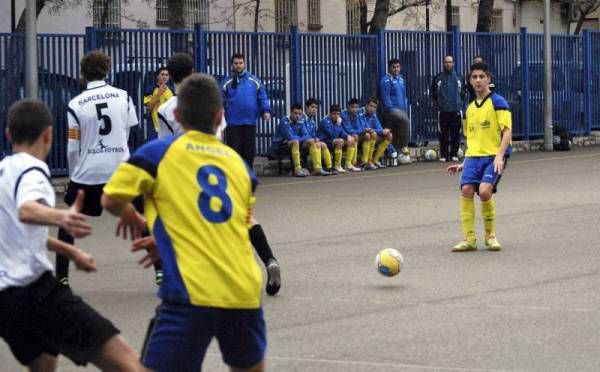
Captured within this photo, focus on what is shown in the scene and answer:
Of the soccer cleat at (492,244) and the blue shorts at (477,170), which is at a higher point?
the blue shorts at (477,170)

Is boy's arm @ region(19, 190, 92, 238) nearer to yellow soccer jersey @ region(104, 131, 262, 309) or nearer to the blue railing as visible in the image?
yellow soccer jersey @ region(104, 131, 262, 309)

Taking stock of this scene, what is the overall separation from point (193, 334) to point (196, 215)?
468 millimetres

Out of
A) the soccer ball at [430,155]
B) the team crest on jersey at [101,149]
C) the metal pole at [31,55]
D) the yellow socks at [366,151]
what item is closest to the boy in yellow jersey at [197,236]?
the team crest on jersey at [101,149]

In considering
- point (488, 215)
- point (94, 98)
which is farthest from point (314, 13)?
point (94, 98)

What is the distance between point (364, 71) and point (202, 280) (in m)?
22.8

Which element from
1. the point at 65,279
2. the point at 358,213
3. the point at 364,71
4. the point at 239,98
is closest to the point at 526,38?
the point at 364,71

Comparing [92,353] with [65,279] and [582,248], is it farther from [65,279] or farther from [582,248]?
[582,248]

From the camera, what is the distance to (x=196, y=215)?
6082mm

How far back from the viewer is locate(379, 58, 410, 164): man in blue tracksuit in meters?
28.0

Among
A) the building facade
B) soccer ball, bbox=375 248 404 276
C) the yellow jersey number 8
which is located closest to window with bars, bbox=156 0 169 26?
the building facade

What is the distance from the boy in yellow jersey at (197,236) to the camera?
600 centimetres

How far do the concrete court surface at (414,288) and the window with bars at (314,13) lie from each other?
103 feet

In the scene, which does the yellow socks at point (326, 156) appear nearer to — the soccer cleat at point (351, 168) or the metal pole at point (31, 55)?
the soccer cleat at point (351, 168)

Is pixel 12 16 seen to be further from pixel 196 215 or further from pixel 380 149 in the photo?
pixel 196 215
